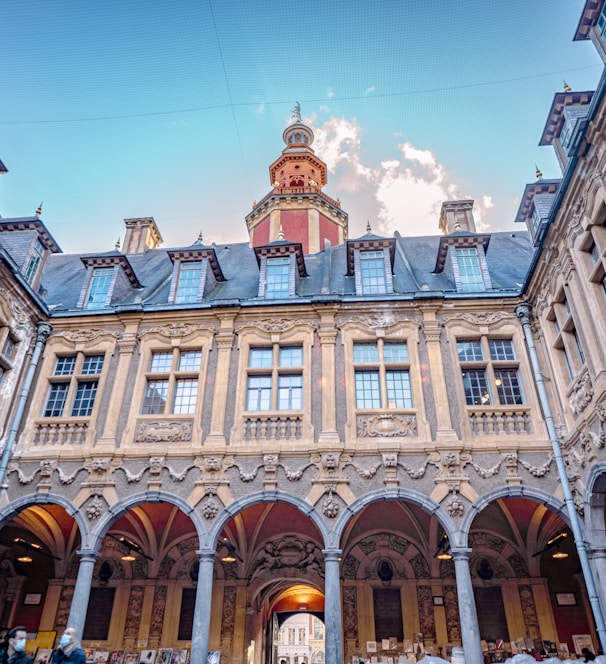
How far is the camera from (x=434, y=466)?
36.2 ft

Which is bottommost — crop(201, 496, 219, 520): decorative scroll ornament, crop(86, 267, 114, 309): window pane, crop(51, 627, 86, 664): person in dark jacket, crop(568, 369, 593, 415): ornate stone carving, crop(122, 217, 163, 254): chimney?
crop(51, 627, 86, 664): person in dark jacket

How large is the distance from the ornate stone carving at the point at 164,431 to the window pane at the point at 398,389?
464cm

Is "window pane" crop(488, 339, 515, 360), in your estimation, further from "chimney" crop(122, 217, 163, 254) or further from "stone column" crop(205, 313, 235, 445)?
"chimney" crop(122, 217, 163, 254)

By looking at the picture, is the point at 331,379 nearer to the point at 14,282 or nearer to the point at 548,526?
the point at 548,526

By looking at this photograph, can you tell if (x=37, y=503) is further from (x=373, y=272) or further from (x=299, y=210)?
(x=299, y=210)

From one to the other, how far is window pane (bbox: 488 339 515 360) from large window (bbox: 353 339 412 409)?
6.66 ft

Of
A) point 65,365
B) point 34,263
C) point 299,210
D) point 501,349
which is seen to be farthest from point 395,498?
point 299,210

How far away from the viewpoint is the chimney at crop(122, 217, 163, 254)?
19.7 m

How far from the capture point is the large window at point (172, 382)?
12438 millimetres

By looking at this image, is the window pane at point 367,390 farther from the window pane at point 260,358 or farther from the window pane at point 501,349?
the window pane at point 501,349

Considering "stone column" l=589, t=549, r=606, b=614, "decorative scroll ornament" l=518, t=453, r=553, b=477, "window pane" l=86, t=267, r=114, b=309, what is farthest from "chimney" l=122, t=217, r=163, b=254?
"stone column" l=589, t=549, r=606, b=614

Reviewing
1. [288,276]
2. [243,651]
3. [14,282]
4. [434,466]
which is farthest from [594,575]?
[14,282]

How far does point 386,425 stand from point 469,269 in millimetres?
5134

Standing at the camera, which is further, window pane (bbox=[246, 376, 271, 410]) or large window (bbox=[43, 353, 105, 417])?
large window (bbox=[43, 353, 105, 417])
